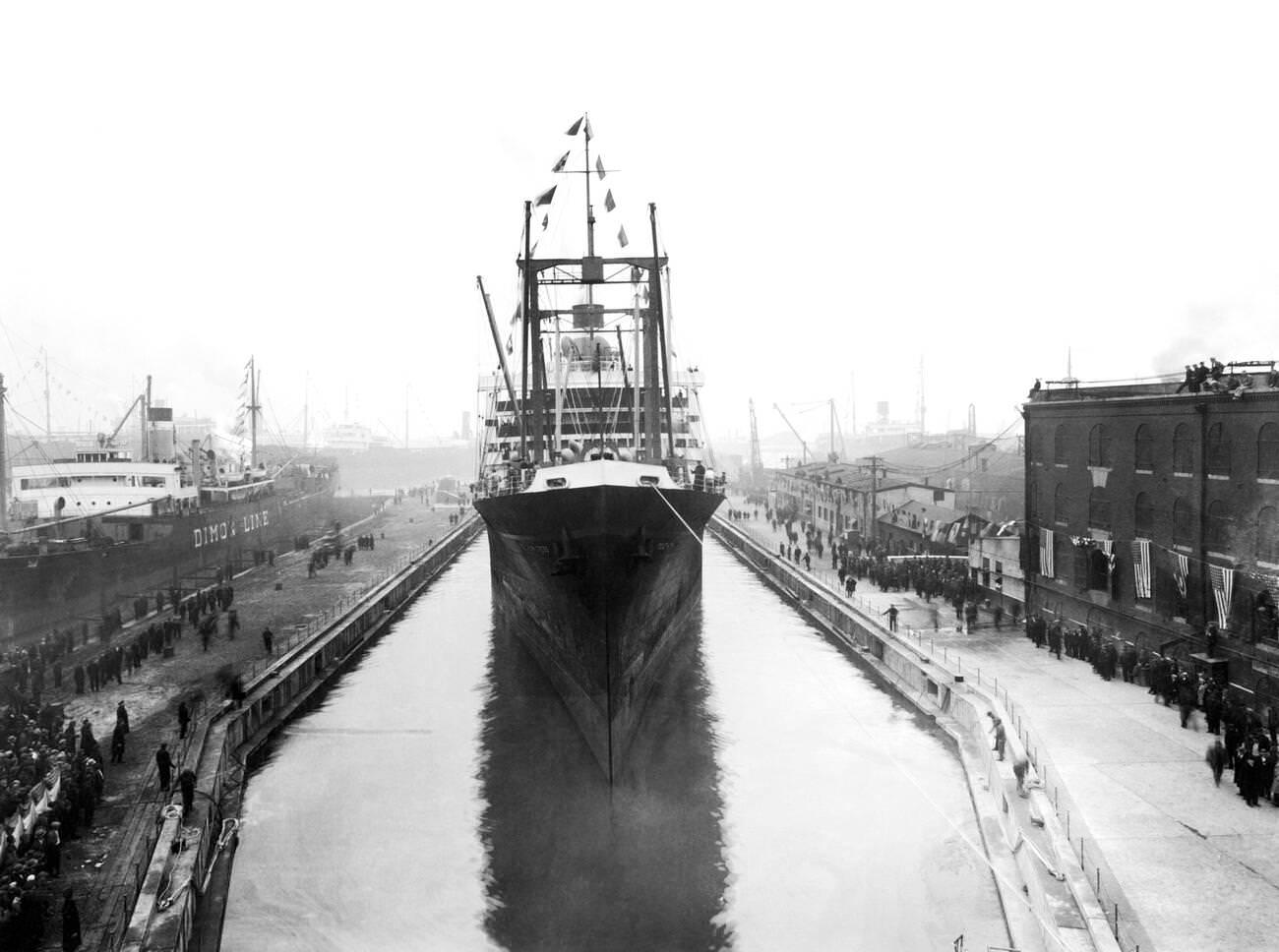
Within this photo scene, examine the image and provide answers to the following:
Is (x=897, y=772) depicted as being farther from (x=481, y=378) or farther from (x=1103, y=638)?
(x=481, y=378)

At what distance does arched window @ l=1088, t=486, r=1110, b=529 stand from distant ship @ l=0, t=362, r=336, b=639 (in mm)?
28425

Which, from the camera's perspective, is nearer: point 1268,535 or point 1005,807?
point 1005,807

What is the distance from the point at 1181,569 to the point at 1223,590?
1350 millimetres

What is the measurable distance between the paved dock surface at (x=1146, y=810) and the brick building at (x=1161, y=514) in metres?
2.25

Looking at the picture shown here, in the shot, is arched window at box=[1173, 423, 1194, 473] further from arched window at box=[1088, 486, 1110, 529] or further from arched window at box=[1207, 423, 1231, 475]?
arched window at box=[1088, 486, 1110, 529]

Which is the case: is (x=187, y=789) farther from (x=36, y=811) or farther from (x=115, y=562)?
(x=115, y=562)

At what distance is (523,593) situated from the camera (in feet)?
75.0

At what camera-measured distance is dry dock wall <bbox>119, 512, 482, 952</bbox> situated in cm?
1092

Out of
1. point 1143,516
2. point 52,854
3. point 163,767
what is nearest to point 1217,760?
point 1143,516

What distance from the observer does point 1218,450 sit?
19.6 meters

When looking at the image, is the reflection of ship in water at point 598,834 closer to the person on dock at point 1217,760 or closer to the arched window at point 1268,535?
the person on dock at point 1217,760

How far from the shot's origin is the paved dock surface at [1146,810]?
1041 cm

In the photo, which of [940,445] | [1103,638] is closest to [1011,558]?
[1103,638]

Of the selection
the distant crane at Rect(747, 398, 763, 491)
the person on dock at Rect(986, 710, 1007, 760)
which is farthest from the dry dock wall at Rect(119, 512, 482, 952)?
the distant crane at Rect(747, 398, 763, 491)
